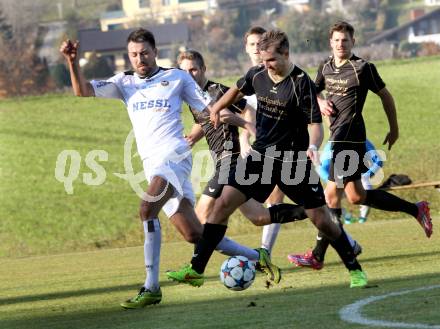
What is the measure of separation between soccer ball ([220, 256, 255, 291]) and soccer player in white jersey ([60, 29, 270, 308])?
542 millimetres

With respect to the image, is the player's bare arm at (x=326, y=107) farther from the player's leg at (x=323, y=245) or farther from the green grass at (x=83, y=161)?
the green grass at (x=83, y=161)

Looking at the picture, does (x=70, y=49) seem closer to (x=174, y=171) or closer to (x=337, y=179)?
(x=174, y=171)

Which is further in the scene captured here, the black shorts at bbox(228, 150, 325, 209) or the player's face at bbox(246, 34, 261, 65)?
the player's face at bbox(246, 34, 261, 65)

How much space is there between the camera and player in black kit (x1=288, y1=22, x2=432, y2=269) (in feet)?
35.0

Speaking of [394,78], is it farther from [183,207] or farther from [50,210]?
[183,207]

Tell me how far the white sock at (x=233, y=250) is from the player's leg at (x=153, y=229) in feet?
2.72

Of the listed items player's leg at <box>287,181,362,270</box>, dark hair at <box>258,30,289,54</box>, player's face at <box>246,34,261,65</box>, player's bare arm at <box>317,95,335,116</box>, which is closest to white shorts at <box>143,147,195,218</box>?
dark hair at <box>258,30,289,54</box>

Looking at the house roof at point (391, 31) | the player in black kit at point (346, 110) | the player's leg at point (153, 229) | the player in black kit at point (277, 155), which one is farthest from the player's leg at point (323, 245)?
the house roof at point (391, 31)

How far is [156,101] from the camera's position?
9.45 meters

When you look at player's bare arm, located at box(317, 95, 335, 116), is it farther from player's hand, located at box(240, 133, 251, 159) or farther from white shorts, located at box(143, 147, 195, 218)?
white shorts, located at box(143, 147, 195, 218)

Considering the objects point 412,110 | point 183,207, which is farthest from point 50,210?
point 183,207

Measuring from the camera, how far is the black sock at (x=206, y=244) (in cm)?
898

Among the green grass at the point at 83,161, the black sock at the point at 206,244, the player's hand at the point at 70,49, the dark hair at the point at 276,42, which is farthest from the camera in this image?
the green grass at the point at 83,161

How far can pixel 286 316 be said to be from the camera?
762 cm
